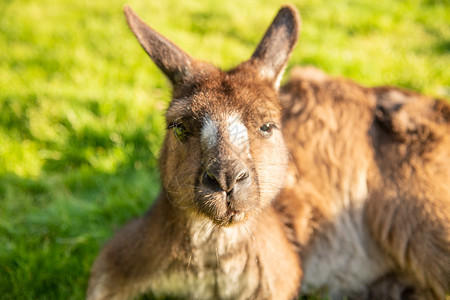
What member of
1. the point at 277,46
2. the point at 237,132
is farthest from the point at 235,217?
the point at 277,46

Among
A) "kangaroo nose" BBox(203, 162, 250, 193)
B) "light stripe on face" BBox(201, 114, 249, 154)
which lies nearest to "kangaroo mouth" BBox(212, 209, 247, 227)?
"kangaroo nose" BBox(203, 162, 250, 193)

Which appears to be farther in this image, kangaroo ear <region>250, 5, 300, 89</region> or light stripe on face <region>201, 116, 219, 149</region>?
kangaroo ear <region>250, 5, 300, 89</region>

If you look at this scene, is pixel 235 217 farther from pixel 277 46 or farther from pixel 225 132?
pixel 277 46

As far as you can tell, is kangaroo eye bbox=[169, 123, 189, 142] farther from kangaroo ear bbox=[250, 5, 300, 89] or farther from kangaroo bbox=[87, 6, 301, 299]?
kangaroo ear bbox=[250, 5, 300, 89]

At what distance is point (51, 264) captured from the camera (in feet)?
11.6

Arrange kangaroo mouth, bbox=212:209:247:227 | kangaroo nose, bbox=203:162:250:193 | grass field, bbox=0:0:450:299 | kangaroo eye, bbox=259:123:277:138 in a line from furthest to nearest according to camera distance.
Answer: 1. grass field, bbox=0:0:450:299
2. kangaroo eye, bbox=259:123:277:138
3. kangaroo mouth, bbox=212:209:247:227
4. kangaroo nose, bbox=203:162:250:193

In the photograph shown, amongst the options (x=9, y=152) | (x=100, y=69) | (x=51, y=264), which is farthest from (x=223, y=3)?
(x=51, y=264)

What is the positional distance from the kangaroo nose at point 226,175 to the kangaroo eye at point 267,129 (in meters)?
0.45

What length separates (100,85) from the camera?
5719 mm

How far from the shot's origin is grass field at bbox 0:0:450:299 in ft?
12.9

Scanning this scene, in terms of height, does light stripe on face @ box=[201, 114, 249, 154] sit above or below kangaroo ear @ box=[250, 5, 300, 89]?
below

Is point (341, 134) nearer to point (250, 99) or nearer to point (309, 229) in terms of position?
point (309, 229)

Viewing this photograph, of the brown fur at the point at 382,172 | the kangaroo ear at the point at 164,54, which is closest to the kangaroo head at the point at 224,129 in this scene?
the kangaroo ear at the point at 164,54

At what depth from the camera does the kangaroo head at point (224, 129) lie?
94.8 inches
